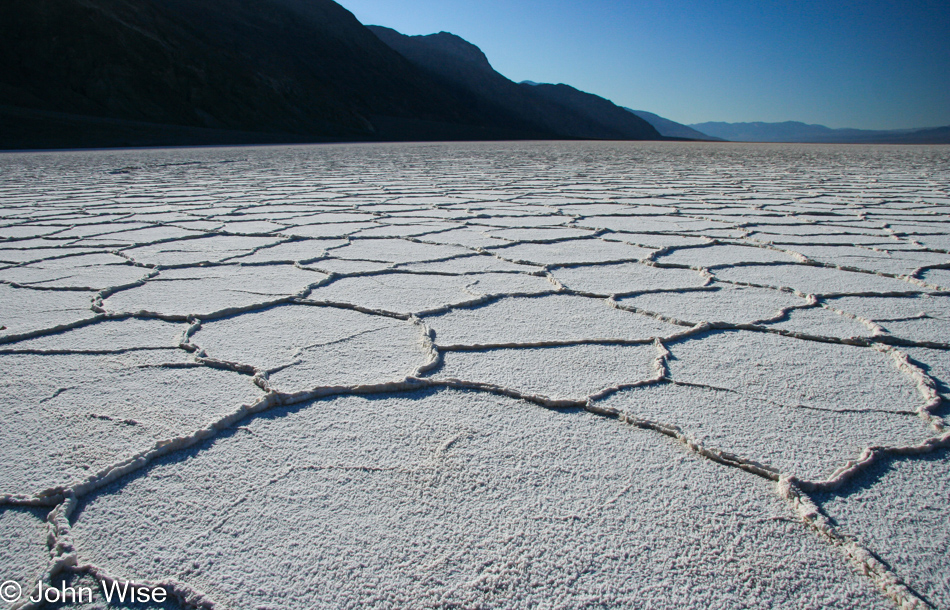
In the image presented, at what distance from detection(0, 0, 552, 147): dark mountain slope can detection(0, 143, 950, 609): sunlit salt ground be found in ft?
33.3

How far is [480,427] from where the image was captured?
2.72 feet

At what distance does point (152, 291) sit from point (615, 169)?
5.04 meters

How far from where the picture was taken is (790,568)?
0.57 metres

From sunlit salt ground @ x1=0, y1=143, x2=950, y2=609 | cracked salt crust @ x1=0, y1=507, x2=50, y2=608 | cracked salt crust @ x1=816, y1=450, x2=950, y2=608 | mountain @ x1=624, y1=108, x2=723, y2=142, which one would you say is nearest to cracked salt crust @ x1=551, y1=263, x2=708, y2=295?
sunlit salt ground @ x1=0, y1=143, x2=950, y2=609

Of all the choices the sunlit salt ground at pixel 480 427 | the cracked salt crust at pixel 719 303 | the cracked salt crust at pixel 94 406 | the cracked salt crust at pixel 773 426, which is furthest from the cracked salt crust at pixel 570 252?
the cracked salt crust at pixel 94 406

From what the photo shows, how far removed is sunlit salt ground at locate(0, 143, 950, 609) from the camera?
572mm

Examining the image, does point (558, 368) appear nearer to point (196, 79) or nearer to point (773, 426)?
point (773, 426)

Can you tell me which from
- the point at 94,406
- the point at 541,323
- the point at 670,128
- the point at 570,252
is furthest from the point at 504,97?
the point at 670,128

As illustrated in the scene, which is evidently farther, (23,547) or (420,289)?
(420,289)

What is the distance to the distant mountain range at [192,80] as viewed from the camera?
457 inches

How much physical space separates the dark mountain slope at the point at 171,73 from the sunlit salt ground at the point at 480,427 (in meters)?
10.2

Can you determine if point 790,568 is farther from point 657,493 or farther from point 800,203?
point 800,203

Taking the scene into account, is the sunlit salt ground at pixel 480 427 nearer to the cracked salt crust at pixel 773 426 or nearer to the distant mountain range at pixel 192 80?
the cracked salt crust at pixel 773 426

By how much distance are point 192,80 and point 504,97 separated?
29.6 metres
